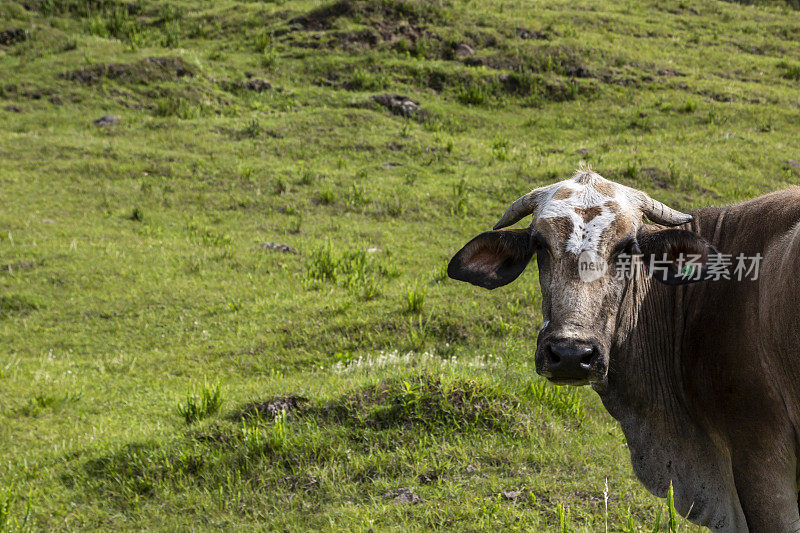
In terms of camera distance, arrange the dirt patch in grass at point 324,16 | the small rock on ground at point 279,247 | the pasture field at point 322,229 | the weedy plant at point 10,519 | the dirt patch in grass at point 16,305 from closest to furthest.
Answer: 1. the weedy plant at point 10,519
2. the pasture field at point 322,229
3. the dirt patch in grass at point 16,305
4. the small rock on ground at point 279,247
5. the dirt patch in grass at point 324,16

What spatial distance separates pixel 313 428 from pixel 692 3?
2628 centimetres

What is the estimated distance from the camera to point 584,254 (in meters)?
4.36

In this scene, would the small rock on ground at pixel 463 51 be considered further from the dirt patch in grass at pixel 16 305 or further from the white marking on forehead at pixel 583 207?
the white marking on forehead at pixel 583 207

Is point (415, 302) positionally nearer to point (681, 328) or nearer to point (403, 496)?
point (403, 496)

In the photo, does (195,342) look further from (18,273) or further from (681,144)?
(681,144)

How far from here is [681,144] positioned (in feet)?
50.9

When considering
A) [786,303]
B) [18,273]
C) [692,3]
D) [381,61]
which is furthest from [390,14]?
[786,303]

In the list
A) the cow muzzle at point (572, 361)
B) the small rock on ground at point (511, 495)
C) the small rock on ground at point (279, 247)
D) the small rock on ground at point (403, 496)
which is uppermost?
the cow muzzle at point (572, 361)

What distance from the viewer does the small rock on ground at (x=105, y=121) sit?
52.7 feet

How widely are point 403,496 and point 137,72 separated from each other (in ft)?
52.2

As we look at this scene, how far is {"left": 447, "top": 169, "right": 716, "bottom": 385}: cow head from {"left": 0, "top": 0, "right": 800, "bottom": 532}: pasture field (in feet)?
3.15

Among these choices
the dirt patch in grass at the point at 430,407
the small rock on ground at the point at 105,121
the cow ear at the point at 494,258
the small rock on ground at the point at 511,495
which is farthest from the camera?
the small rock on ground at the point at 105,121

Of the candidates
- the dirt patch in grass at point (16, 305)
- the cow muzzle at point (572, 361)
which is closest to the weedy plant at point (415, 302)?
the cow muzzle at point (572, 361)

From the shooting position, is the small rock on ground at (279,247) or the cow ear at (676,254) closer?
the cow ear at (676,254)
